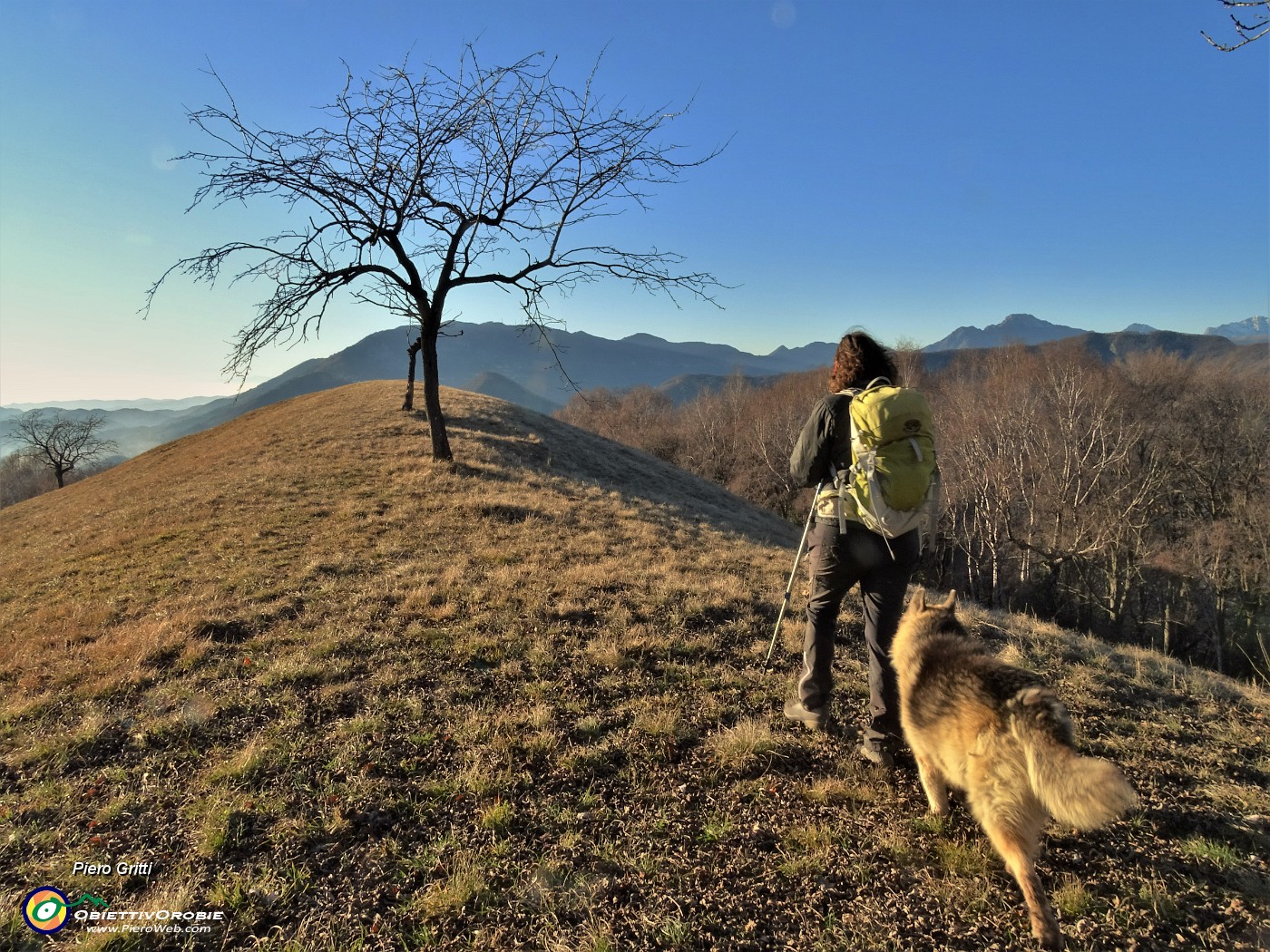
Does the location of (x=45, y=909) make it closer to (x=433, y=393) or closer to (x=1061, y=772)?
(x=1061, y=772)

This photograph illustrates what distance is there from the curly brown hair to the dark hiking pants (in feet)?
3.16

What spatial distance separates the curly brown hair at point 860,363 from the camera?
3.64 metres

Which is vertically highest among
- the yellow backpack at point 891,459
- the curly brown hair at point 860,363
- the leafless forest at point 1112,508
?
the curly brown hair at point 860,363

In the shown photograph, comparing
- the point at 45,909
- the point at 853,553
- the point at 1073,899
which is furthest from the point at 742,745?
the point at 45,909

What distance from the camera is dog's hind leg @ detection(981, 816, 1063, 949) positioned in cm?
242

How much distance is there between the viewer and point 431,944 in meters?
2.49

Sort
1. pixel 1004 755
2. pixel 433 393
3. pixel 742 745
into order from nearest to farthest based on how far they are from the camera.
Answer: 1. pixel 1004 755
2. pixel 742 745
3. pixel 433 393

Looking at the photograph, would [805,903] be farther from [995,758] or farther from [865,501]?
[865,501]

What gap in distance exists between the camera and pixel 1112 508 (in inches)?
1093

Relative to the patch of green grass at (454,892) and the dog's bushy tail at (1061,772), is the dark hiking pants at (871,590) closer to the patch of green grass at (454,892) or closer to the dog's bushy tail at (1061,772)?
the dog's bushy tail at (1061,772)

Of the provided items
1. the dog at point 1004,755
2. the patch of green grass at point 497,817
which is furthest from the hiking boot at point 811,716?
the patch of green grass at point 497,817

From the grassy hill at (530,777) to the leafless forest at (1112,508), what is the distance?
26.1 m

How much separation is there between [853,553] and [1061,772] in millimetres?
1497

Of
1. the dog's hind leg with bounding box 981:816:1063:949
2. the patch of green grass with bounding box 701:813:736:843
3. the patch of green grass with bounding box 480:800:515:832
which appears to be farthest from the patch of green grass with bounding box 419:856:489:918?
the dog's hind leg with bounding box 981:816:1063:949
